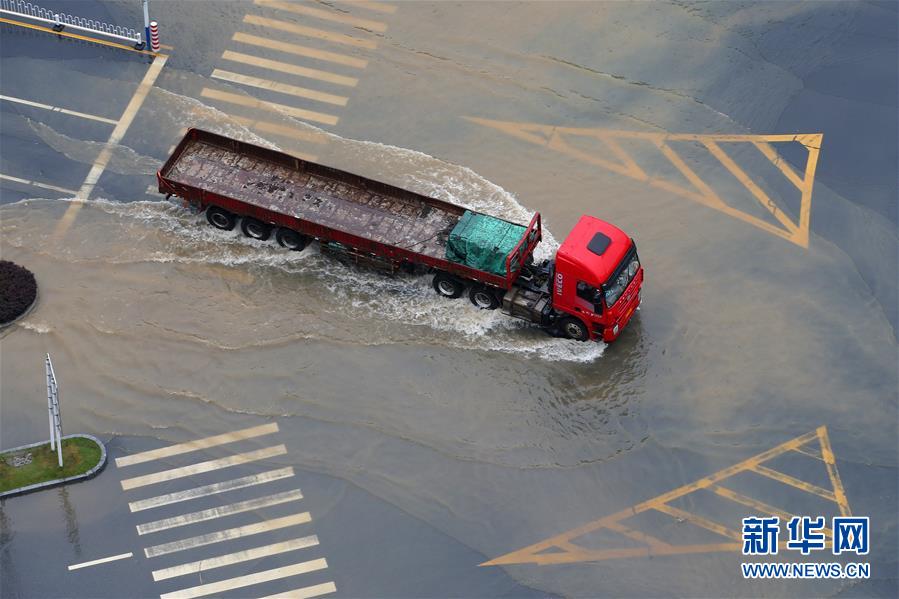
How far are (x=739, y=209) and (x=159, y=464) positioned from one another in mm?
22283

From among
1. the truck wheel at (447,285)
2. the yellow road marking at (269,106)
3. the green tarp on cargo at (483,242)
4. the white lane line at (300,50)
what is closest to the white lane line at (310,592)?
the truck wheel at (447,285)

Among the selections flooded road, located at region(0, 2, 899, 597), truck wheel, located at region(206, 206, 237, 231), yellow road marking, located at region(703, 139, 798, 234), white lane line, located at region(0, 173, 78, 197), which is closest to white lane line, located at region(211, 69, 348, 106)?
flooded road, located at region(0, 2, 899, 597)

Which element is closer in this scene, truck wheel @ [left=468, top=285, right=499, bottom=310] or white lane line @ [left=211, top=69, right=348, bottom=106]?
truck wheel @ [left=468, top=285, right=499, bottom=310]

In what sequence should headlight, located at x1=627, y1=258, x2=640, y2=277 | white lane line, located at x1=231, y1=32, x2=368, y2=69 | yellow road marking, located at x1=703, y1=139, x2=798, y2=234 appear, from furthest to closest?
white lane line, located at x1=231, y1=32, x2=368, y2=69 < yellow road marking, located at x1=703, y1=139, x2=798, y2=234 < headlight, located at x1=627, y1=258, x2=640, y2=277

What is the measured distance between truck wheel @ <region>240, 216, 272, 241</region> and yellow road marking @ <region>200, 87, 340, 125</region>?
6444 millimetres

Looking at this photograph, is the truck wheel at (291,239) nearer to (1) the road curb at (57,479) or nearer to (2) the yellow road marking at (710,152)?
(2) the yellow road marking at (710,152)

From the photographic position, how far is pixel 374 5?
171 feet

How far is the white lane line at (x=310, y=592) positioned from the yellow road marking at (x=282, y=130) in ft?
60.4

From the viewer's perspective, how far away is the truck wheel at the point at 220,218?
43.4 m

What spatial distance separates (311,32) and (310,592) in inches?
984

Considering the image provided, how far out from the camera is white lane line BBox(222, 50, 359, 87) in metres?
49.3

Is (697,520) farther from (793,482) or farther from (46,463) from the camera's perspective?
(46,463)

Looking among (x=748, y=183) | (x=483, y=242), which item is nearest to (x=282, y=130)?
(x=483, y=242)

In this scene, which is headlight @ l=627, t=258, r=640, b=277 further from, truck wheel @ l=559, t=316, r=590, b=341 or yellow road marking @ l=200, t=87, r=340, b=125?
yellow road marking @ l=200, t=87, r=340, b=125
